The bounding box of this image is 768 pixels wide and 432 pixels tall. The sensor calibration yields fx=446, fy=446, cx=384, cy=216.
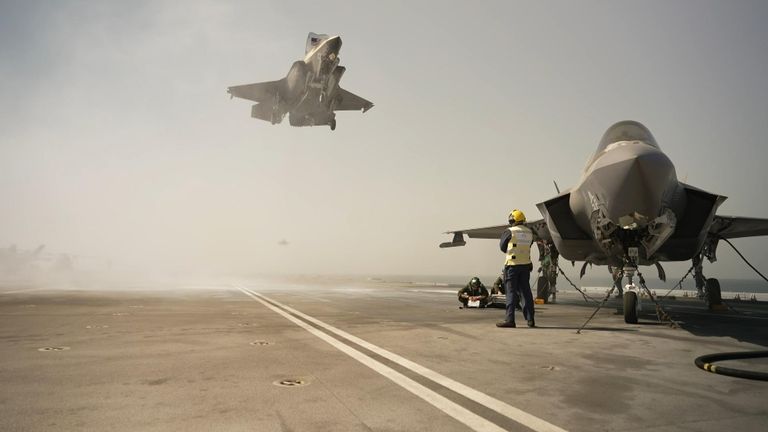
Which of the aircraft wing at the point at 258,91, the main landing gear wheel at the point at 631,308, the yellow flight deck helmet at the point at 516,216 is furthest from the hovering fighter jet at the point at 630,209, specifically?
the aircraft wing at the point at 258,91

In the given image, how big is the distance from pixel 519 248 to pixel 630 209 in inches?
87.8

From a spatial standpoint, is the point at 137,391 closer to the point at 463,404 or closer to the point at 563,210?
the point at 463,404

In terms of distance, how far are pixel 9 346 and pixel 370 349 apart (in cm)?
455

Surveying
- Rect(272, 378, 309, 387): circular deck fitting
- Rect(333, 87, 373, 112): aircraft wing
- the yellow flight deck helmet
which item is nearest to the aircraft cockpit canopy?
the yellow flight deck helmet

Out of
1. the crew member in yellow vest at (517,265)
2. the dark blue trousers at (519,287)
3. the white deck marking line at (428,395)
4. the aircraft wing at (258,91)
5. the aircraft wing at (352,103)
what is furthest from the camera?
the aircraft wing at (352,103)

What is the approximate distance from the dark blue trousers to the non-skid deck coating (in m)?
1.03

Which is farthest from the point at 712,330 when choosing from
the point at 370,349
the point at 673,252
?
the point at 370,349

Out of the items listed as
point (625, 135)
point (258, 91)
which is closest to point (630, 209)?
point (625, 135)

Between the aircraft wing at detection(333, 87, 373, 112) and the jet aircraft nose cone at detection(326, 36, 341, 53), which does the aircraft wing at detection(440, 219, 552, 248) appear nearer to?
the jet aircraft nose cone at detection(326, 36, 341, 53)

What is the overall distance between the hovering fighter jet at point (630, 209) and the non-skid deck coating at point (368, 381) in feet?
7.45

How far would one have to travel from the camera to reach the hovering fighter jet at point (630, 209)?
8461mm

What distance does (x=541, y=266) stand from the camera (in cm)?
1662

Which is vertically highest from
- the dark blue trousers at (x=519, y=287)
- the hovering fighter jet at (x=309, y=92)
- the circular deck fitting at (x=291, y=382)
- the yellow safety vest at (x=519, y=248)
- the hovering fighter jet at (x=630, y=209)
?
the hovering fighter jet at (x=309, y=92)

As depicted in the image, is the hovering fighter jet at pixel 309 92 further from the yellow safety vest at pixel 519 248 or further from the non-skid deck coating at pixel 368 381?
the non-skid deck coating at pixel 368 381
